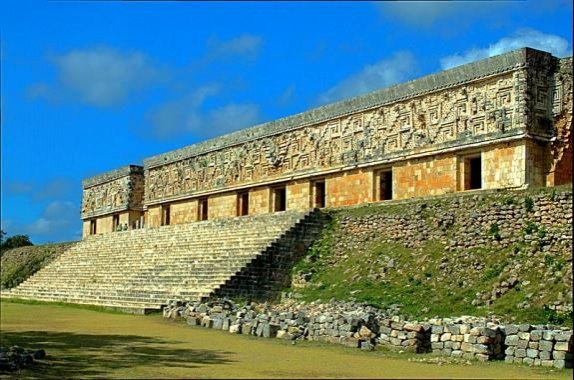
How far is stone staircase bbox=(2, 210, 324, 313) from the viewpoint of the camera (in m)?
18.3

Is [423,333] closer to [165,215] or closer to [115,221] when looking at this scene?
[165,215]

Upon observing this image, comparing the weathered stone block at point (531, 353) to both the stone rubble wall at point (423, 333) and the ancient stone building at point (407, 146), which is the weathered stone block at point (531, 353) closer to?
the stone rubble wall at point (423, 333)

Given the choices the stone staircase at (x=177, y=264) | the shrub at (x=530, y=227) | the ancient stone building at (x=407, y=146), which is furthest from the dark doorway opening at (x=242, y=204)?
the shrub at (x=530, y=227)

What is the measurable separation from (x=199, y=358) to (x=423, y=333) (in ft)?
11.7

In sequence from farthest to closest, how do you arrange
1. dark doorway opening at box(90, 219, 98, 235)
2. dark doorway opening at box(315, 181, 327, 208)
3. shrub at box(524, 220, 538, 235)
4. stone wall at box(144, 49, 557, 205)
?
dark doorway opening at box(90, 219, 98, 235) < dark doorway opening at box(315, 181, 327, 208) < stone wall at box(144, 49, 557, 205) < shrub at box(524, 220, 538, 235)

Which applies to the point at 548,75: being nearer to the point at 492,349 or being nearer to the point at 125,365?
the point at 492,349

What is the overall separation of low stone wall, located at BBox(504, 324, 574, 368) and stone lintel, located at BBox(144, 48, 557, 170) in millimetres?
9858

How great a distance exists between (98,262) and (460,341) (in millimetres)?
19378

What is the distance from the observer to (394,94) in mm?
21766

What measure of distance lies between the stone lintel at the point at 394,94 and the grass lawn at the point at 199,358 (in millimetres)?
10522

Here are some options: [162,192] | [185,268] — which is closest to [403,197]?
[185,268]

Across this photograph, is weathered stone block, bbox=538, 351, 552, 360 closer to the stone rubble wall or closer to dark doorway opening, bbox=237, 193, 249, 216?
the stone rubble wall

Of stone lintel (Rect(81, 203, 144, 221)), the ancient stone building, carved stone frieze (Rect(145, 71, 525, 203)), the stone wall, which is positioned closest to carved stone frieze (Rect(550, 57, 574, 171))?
the ancient stone building

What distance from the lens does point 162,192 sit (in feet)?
117
